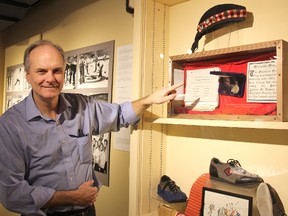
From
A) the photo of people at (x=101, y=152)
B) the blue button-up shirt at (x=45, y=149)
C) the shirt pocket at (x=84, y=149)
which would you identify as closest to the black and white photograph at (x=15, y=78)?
the photo of people at (x=101, y=152)

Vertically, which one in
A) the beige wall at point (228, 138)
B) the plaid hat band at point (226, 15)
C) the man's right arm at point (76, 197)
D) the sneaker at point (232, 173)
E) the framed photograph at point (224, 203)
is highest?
the plaid hat band at point (226, 15)

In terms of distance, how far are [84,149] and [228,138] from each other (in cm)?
77

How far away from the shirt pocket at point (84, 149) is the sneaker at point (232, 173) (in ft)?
2.24

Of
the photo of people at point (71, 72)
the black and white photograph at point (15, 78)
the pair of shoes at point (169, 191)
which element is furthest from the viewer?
the black and white photograph at point (15, 78)

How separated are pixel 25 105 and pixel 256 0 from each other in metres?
1.26

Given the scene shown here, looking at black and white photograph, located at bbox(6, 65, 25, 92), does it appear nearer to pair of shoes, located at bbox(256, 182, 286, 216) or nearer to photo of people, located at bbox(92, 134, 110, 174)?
photo of people, located at bbox(92, 134, 110, 174)

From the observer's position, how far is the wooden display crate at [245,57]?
39.7 inches

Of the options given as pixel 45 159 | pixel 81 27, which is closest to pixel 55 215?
pixel 45 159

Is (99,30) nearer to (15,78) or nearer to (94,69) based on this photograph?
(94,69)

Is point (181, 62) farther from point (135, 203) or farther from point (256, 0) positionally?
point (135, 203)

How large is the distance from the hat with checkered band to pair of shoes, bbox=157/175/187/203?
2.64 feet

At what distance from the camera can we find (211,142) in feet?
4.59

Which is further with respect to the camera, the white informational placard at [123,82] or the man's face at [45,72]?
the white informational placard at [123,82]

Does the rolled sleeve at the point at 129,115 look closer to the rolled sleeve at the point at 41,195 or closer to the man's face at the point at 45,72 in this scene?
the man's face at the point at 45,72
